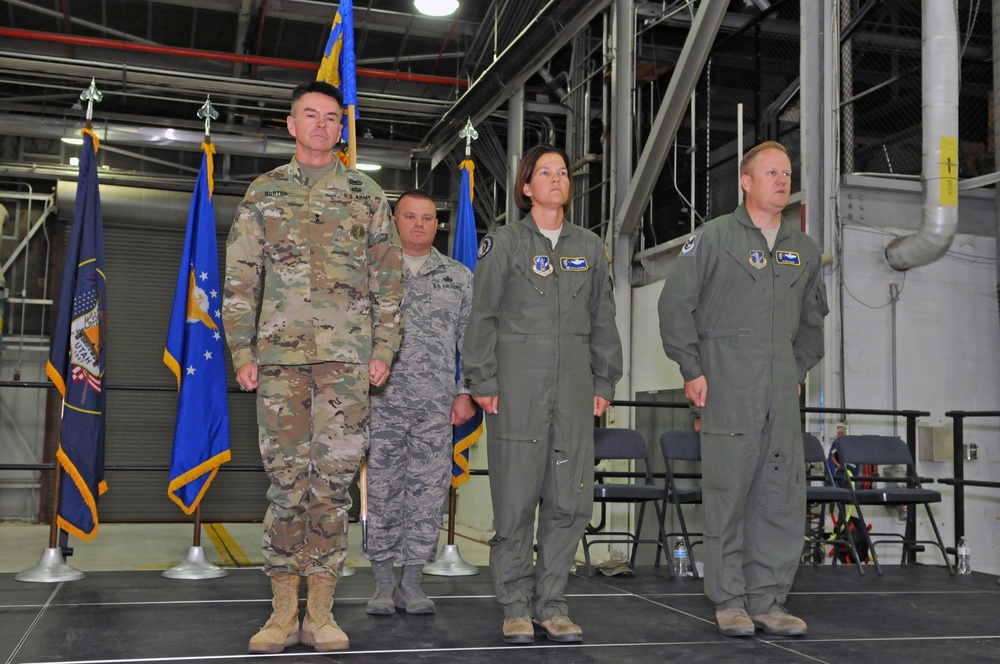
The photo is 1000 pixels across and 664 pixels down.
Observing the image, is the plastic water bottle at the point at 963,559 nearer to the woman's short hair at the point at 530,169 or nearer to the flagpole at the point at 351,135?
the woman's short hair at the point at 530,169

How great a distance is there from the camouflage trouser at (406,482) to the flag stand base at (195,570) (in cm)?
127

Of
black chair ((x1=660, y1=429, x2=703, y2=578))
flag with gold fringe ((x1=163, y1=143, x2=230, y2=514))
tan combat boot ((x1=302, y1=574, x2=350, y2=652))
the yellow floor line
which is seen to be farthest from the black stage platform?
the yellow floor line

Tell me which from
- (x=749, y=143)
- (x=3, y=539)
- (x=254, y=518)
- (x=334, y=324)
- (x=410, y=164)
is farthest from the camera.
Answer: (x=410, y=164)

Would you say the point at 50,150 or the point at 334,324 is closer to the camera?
the point at 334,324

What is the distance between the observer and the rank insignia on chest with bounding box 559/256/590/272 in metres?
3.19

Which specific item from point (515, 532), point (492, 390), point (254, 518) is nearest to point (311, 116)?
point (492, 390)

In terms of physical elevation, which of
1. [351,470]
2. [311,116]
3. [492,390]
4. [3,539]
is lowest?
[3,539]

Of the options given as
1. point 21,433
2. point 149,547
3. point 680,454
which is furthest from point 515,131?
point 21,433

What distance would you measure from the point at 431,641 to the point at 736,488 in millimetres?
1161

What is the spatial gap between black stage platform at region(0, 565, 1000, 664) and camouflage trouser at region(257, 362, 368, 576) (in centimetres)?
31

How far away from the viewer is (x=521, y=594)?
10.2ft

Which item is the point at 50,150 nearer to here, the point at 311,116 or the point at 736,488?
the point at 311,116

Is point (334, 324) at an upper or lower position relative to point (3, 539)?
upper

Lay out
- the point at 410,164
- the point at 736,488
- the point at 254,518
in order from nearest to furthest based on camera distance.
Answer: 1. the point at 736,488
2. the point at 254,518
3. the point at 410,164
